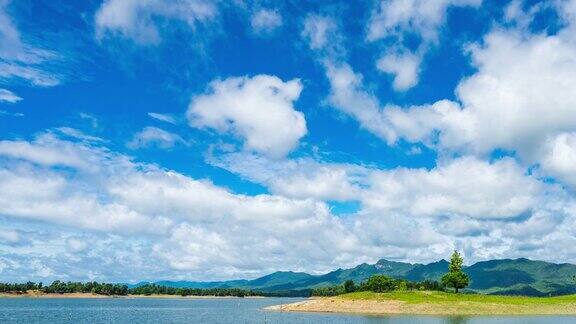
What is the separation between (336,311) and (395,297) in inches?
847

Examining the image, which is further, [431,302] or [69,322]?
[431,302]

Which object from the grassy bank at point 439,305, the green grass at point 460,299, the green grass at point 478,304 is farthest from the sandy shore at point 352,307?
the green grass at point 460,299

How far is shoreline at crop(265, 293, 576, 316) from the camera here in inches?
5910

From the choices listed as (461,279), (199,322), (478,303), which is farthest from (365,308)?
(199,322)

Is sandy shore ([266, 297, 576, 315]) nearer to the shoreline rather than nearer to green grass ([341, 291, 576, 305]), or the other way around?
the shoreline

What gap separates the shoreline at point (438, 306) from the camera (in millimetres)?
150125

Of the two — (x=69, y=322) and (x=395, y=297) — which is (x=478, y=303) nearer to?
(x=395, y=297)

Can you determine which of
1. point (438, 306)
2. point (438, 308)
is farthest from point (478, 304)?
point (438, 308)

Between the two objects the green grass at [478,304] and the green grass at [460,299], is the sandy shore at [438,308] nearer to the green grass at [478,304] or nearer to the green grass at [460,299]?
the green grass at [478,304]

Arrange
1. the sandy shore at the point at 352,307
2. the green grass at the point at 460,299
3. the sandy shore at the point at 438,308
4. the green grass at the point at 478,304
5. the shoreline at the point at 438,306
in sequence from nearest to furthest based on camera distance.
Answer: the sandy shore at the point at 438,308 → the shoreline at the point at 438,306 → the green grass at the point at 478,304 → the green grass at the point at 460,299 → the sandy shore at the point at 352,307

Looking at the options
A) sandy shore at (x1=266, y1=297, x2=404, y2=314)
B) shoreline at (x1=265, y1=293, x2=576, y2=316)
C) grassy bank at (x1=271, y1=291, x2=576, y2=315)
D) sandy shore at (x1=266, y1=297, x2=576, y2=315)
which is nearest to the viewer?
sandy shore at (x1=266, y1=297, x2=576, y2=315)

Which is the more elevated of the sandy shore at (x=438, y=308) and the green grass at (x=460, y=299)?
the green grass at (x=460, y=299)

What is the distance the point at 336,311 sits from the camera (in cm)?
16700

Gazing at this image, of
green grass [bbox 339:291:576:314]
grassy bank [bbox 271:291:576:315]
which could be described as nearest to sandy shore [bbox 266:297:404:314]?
grassy bank [bbox 271:291:576:315]
